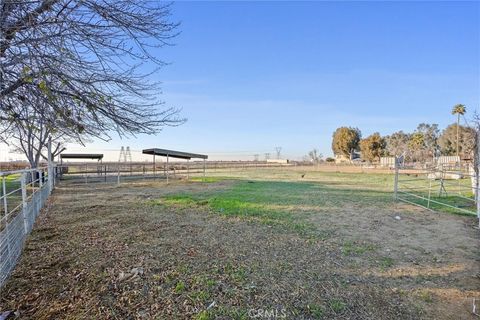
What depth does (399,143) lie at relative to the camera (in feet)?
166

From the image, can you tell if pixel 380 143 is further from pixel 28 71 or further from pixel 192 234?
pixel 28 71

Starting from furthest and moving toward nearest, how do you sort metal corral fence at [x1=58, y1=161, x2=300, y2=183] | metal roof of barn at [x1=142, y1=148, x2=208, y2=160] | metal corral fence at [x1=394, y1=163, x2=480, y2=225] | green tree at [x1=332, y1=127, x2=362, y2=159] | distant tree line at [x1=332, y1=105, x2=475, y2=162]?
green tree at [x1=332, y1=127, x2=362, y2=159]
distant tree line at [x1=332, y1=105, x2=475, y2=162]
metal corral fence at [x1=58, y1=161, x2=300, y2=183]
metal roof of barn at [x1=142, y1=148, x2=208, y2=160]
metal corral fence at [x1=394, y1=163, x2=480, y2=225]

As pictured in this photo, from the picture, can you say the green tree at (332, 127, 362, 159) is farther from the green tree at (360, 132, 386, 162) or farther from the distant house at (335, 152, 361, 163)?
the green tree at (360, 132, 386, 162)

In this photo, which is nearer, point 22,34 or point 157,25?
point 22,34

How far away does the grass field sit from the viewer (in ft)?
8.77

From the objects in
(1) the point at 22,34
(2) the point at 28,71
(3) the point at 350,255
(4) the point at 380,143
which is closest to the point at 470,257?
(3) the point at 350,255

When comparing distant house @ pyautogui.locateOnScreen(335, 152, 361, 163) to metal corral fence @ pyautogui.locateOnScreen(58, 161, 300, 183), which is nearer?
metal corral fence @ pyautogui.locateOnScreen(58, 161, 300, 183)

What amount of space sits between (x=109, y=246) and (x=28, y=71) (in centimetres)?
273

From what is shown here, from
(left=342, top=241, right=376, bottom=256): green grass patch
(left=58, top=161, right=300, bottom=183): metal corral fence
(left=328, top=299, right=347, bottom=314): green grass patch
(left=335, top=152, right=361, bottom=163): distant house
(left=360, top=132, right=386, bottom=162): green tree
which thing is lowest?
(left=342, top=241, right=376, bottom=256): green grass patch

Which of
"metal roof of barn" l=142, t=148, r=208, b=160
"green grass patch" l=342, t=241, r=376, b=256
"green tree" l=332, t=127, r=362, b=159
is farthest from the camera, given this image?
"green tree" l=332, t=127, r=362, b=159

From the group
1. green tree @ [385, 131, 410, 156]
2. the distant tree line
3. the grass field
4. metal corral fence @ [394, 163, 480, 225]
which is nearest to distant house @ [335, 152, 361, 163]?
the distant tree line

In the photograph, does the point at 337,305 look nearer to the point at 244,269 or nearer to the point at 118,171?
the point at 244,269

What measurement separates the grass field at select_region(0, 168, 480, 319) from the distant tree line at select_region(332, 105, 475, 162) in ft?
121

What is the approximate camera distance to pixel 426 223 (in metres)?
6.45
